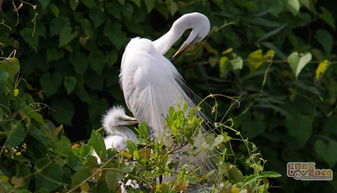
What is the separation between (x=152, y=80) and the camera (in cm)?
346

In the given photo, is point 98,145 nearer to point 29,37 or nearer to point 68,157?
point 68,157

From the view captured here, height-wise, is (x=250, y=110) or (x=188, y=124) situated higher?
(x=188, y=124)

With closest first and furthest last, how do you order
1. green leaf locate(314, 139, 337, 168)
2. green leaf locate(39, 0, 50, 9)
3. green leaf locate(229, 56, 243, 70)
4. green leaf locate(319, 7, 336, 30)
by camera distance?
green leaf locate(39, 0, 50, 9)
green leaf locate(229, 56, 243, 70)
green leaf locate(314, 139, 337, 168)
green leaf locate(319, 7, 336, 30)

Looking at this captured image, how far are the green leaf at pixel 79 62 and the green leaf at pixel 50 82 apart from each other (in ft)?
0.31

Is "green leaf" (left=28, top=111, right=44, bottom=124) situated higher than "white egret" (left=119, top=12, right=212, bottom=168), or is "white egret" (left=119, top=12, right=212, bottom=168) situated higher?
"green leaf" (left=28, top=111, right=44, bottom=124)

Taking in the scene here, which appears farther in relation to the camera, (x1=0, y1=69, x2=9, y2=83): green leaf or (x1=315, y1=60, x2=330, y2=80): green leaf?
(x1=315, y1=60, x2=330, y2=80): green leaf

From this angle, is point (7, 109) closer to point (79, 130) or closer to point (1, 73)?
point (1, 73)

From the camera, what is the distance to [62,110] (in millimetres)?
4371

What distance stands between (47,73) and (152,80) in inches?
40.5

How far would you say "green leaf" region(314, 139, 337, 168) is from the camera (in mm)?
4664

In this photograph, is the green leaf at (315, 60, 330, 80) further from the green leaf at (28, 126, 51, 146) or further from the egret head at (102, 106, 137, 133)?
the green leaf at (28, 126, 51, 146)

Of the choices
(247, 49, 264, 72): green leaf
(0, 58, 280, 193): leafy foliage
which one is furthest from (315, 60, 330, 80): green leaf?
(0, 58, 280, 193): leafy foliage

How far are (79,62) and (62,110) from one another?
0.26m

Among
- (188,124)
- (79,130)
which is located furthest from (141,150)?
(79,130)
